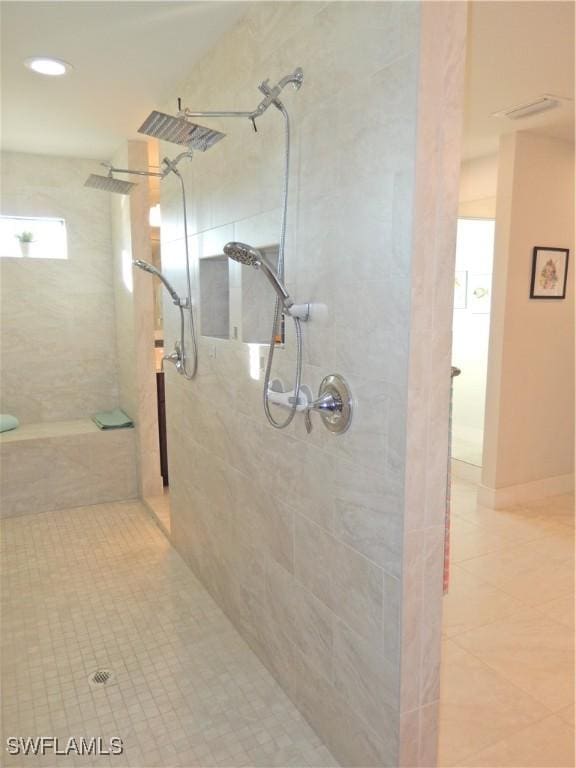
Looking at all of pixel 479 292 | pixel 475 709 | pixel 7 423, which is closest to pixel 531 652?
pixel 475 709

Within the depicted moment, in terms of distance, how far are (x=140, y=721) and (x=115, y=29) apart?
103 inches

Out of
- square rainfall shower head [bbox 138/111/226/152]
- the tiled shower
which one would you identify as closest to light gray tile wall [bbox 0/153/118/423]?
the tiled shower

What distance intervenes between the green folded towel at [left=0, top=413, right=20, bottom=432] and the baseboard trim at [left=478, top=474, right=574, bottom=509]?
3.37 m

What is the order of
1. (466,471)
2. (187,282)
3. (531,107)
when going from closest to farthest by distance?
(187,282)
(531,107)
(466,471)

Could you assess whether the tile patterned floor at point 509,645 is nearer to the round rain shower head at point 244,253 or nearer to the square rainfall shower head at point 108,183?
the round rain shower head at point 244,253

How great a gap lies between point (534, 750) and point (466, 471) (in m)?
2.79

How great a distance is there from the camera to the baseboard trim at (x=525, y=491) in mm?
3811

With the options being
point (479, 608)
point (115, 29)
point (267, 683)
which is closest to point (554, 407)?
point (479, 608)

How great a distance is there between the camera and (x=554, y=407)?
13.0ft

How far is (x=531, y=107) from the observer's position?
9.95 feet

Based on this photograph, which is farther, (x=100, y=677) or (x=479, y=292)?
(x=479, y=292)

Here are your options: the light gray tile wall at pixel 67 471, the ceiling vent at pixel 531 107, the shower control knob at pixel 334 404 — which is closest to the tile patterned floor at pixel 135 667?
the light gray tile wall at pixel 67 471

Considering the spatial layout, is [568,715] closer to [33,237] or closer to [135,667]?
[135,667]

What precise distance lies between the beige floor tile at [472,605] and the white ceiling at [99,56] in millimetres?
2669
